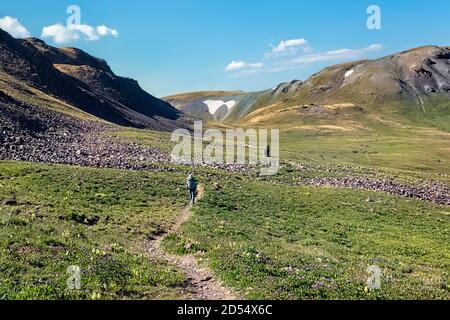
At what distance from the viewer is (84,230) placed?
26.0m

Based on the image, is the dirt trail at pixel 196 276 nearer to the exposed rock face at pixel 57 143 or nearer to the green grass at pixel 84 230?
the green grass at pixel 84 230

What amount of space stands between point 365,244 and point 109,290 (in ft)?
68.6

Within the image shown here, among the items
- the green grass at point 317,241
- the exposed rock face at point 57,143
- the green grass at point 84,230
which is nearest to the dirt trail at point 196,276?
the green grass at point 317,241

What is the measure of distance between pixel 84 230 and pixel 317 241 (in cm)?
1535

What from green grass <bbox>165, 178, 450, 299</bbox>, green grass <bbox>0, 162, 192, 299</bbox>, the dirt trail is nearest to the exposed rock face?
green grass <bbox>0, 162, 192, 299</bbox>

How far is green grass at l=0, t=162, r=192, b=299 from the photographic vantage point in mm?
16672

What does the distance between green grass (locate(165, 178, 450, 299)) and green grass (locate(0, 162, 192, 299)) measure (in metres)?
2.84

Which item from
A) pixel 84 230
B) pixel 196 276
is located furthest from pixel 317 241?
pixel 84 230

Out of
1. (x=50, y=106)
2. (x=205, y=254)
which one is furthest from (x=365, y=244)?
(x=50, y=106)

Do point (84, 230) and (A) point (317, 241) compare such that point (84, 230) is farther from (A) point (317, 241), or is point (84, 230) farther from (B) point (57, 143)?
(B) point (57, 143)

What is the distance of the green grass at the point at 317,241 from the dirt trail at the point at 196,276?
464 mm

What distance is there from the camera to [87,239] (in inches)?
949
